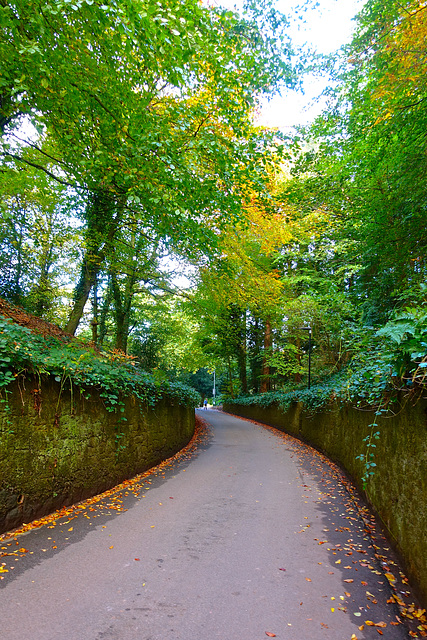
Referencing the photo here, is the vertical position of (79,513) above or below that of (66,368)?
below

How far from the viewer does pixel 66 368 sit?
4316mm

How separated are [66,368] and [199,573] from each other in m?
2.80

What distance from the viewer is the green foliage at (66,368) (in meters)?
3.64

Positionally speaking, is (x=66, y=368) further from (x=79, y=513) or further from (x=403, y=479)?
(x=403, y=479)

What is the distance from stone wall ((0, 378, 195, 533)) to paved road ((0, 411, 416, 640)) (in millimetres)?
320

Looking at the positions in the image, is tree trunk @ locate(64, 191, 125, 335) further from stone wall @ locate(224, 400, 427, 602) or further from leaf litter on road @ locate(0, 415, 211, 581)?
stone wall @ locate(224, 400, 427, 602)

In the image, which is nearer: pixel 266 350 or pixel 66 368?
pixel 66 368

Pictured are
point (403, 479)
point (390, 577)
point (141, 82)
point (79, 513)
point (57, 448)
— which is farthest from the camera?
point (141, 82)

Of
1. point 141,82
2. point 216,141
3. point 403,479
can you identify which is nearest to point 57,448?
point 403,479

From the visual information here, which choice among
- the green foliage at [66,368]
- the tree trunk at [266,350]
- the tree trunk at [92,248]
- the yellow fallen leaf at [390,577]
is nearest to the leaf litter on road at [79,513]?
the green foliage at [66,368]

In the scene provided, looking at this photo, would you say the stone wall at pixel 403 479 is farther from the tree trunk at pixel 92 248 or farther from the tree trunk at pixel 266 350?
the tree trunk at pixel 266 350

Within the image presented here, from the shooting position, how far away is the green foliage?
143 inches

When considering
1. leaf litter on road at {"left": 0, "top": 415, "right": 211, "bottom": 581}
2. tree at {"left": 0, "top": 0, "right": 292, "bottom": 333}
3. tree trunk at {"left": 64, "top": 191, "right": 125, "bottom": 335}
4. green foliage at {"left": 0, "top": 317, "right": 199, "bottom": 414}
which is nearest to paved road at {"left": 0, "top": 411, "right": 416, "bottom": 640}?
leaf litter on road at {"left": 0, "top": 415, "right": 211, "bottom": 581}

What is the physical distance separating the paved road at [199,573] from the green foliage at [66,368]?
64.3 inches
